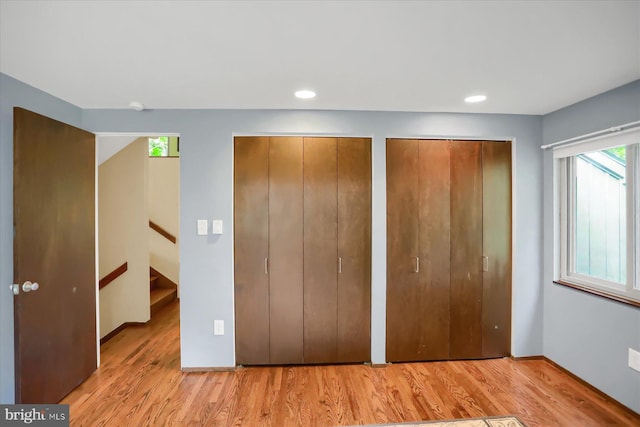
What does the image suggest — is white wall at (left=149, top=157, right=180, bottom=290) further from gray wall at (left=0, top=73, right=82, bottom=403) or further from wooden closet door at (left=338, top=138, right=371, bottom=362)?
wooden closet door at (left=338, top=138, right=371, bottom=362)

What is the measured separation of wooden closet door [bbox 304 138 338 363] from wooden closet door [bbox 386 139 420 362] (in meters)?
0.52

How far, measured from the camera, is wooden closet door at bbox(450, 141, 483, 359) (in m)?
2.82

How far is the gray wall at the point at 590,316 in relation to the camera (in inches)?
84.4

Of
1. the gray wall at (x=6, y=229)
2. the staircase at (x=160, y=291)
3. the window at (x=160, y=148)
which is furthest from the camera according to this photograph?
the window at (x=160, y=148)

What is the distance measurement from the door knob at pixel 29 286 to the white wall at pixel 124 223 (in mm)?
1678

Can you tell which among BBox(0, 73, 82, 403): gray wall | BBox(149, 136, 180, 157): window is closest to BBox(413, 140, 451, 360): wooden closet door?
BBox(0, 73, 82, 403): gray wall

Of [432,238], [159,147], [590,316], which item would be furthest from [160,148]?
[590,316]

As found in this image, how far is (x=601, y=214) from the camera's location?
2.46 meters

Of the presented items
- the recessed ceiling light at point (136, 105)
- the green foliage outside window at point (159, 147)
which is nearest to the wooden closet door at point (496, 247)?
the recessed ceiling light at point (136, 105)

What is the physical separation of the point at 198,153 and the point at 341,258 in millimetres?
1616

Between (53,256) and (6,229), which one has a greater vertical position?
(6,229)

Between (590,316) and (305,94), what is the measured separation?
2.90m

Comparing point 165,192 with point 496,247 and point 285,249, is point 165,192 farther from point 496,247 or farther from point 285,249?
point 496,247

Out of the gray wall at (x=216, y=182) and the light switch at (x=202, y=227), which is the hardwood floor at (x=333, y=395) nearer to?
the gray wall at (x=216, y=182)
